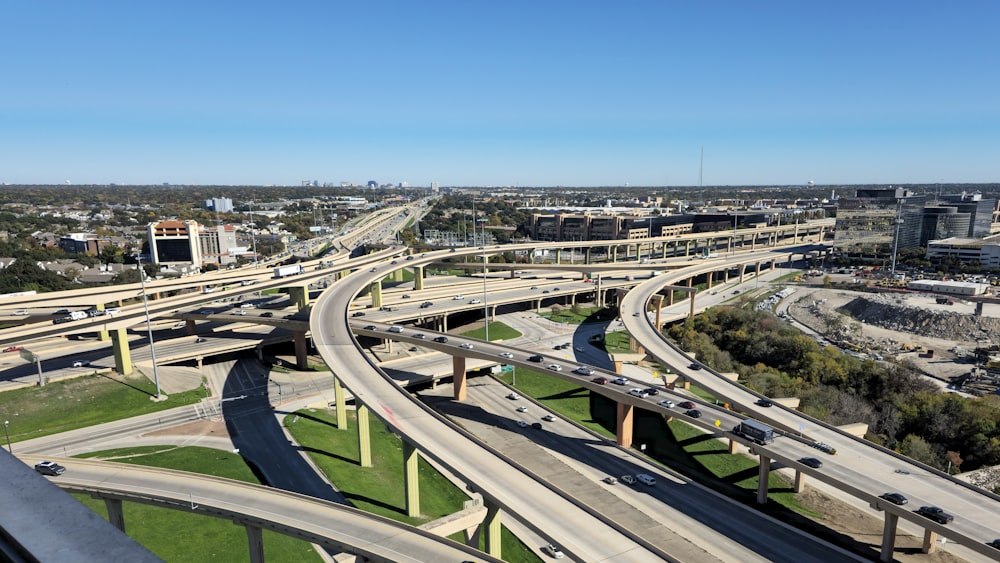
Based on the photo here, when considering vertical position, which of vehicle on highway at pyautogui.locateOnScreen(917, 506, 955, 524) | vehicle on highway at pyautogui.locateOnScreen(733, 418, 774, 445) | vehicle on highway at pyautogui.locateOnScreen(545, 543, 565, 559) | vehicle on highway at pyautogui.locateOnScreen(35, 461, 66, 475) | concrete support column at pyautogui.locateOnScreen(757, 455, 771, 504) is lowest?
vehicle on highway at pyautogui.locateOnScreen(545, 543, 565, 559)

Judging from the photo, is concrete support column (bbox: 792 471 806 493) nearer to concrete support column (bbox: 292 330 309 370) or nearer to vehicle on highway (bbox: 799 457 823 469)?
vehicle on highway (bbox: 799 457 823 469)

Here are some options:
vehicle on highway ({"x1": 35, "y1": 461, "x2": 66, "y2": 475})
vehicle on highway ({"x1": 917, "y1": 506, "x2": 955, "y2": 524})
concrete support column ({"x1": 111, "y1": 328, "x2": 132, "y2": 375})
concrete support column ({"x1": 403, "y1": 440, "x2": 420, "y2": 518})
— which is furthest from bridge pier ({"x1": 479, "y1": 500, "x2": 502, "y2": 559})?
concrete support column ({"x1": 111, "y1": 328, "x2": 132, "y2": 375})

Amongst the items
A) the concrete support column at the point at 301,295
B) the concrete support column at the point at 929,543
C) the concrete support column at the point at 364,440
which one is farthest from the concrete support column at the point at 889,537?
the concrete support column at the point at 301,295

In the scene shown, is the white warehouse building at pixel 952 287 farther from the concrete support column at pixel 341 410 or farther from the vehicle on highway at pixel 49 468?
the vehicle on highway at pixel 49 468

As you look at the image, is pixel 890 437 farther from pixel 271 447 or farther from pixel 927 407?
pixel 271 447

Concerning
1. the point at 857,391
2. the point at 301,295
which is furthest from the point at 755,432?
the point at 301,295

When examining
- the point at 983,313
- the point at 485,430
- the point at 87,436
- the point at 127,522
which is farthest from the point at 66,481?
the point at 983,313

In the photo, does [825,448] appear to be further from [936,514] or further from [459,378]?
[459,378]
